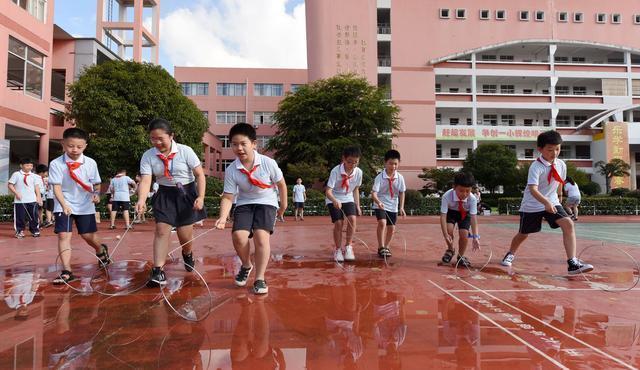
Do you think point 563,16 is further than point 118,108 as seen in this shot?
Yes

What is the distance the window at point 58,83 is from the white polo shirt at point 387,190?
2619cm

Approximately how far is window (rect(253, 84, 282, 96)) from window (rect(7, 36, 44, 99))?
100ft

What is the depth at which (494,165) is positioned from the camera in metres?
32.1

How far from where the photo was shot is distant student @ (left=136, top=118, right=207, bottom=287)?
4.43 meters

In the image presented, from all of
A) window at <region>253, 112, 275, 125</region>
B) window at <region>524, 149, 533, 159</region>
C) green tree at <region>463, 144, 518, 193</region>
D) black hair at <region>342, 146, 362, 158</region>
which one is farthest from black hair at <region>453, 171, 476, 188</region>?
window at <region>253, 112, 275, 125</region>

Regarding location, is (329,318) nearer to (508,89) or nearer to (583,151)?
(508,89)

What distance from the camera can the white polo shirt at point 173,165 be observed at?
14.7 feet

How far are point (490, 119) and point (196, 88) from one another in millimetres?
33759

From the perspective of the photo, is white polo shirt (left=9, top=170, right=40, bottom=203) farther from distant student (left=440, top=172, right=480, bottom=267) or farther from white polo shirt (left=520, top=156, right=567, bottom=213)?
white polo shirt (left=520, top=156, right=567, bottom=213)

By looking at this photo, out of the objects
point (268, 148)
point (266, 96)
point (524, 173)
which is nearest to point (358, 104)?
point (268, 148)

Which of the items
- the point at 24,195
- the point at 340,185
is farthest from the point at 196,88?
the point at 340,185

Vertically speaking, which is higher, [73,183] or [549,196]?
[73,183]

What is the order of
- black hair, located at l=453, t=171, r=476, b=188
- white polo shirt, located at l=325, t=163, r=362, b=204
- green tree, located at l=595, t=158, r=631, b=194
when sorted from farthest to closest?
1. green tree, located at l=595, t=158, r=631, b=194
2. white polo shirt, located at l=325, t=163, r=362, b=204
3. black hair, located at l=453, t=171, r=476, b=188

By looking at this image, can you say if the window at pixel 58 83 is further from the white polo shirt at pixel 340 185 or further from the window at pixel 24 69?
the white polo shirt at pixel 340 185
